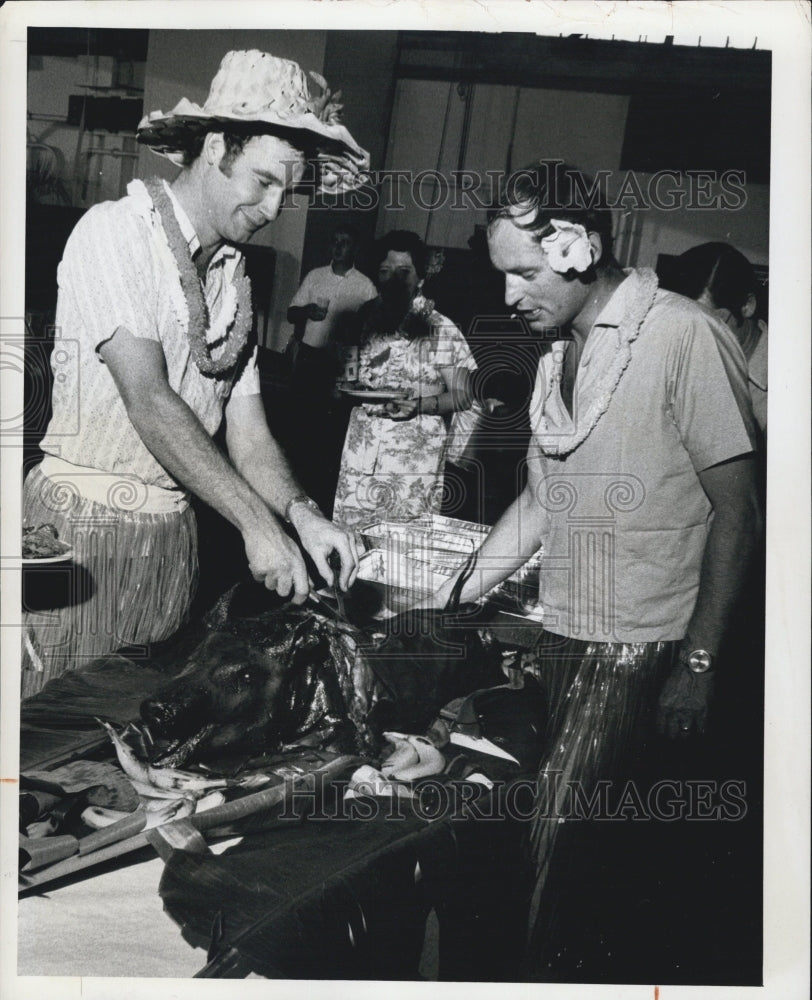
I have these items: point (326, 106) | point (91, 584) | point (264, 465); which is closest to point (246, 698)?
point (91, 584)

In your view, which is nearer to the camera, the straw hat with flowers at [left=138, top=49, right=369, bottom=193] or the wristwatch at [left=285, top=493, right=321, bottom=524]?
the straw hat with flowers at [left=138, top=49, right=369, bottom=193]

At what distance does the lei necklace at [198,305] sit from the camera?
3.00 m

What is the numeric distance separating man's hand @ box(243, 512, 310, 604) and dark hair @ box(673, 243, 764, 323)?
129 cm

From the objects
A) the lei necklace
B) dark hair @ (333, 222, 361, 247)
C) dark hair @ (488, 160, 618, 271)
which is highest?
dark hair @ (488, 160, 618, 271)

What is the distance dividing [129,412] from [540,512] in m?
1.17

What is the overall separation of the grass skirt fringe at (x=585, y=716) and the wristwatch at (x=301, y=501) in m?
0.72

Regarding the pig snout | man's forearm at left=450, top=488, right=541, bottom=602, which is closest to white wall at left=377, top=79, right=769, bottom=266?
man's forearm at left=450, top=488, right=541, bottom=602

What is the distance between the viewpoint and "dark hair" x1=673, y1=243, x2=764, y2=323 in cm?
300

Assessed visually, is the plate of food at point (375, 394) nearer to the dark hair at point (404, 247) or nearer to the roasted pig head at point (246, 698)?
the dark hair at point (404, 247)

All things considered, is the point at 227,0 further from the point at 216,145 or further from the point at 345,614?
the point at 345,614

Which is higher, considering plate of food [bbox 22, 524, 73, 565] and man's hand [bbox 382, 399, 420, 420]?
man's hand [bbox 382, 399, 420, 420]

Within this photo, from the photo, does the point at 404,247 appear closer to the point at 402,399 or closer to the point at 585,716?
the point at 402,399

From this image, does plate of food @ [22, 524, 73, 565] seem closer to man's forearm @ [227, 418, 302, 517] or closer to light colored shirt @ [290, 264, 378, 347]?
man's forearm @ [227, 418, 302, 517]

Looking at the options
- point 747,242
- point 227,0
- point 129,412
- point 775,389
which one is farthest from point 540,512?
point 227,0
